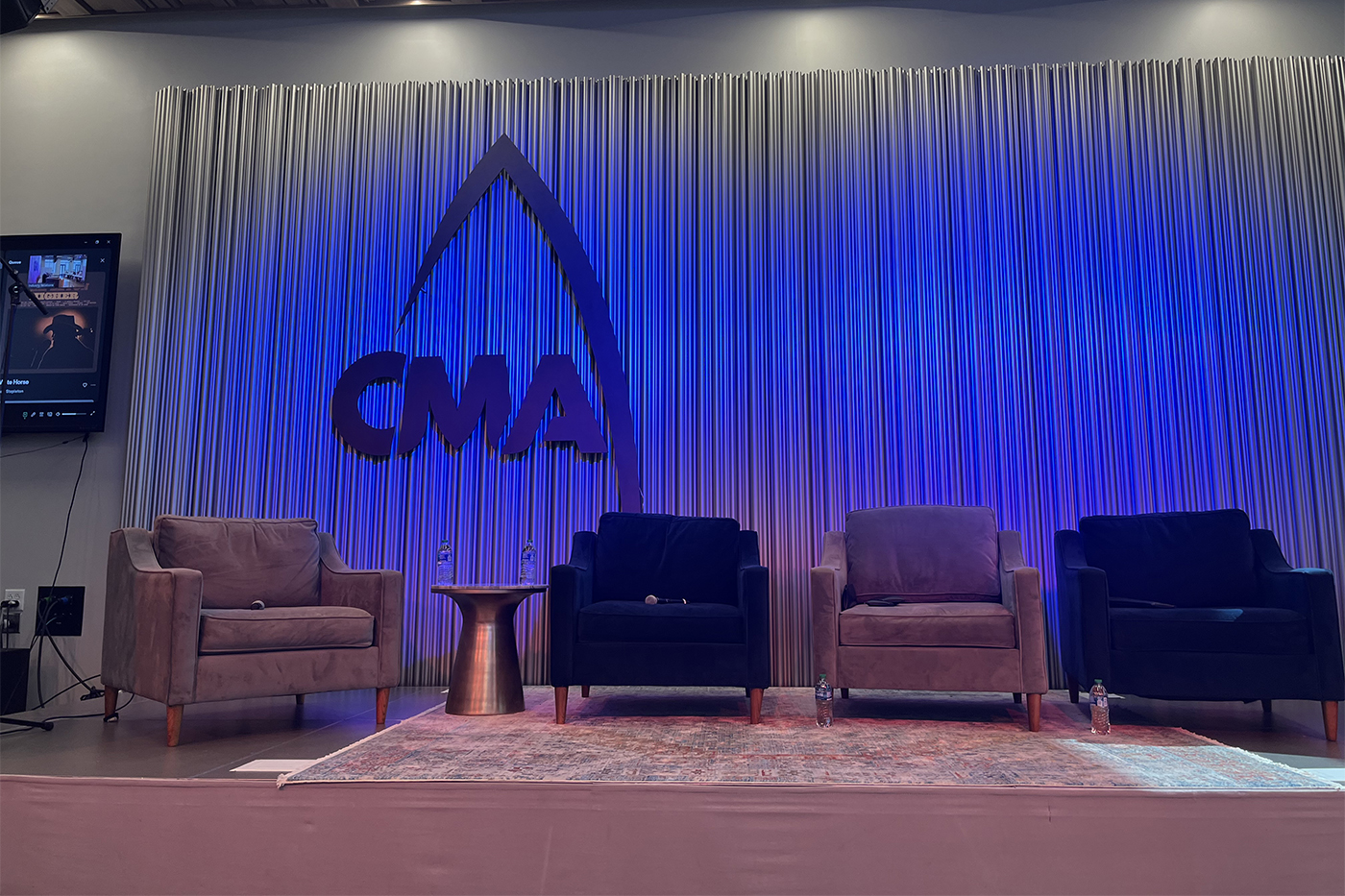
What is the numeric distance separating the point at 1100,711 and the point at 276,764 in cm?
269

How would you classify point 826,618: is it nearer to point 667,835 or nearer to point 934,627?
point 934,627

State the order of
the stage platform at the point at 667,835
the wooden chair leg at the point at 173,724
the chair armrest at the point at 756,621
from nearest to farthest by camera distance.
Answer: the stage platform at the point at 667,835 → the wooden chair leg at the point at 173,724 → the chair armrest at the point at 756,621

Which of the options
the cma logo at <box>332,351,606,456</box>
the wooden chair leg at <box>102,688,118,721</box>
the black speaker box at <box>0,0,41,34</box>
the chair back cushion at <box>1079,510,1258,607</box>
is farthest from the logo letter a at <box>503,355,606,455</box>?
the black speaker box at <box>0,0,41,34</box>

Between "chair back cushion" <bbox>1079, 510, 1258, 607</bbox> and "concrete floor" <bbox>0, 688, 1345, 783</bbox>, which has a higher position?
"chair back cushion" <bbox>1079, 510, 1258, 607</bbox>

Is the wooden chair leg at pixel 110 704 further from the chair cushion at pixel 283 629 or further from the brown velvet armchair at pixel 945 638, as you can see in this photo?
the brown velvet armchair at pixel 945 638

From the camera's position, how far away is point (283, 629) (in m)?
3.31

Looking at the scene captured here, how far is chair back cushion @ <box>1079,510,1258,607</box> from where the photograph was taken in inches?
147

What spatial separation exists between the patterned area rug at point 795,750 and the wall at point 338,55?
2723mm

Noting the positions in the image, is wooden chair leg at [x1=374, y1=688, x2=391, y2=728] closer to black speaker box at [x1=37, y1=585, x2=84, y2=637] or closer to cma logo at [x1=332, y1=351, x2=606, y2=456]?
cma logo at [x1=332, y1=351, x2=606, y2=456]

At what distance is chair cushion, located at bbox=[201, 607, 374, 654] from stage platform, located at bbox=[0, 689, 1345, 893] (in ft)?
2.73

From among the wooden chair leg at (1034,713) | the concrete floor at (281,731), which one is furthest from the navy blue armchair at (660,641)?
the wooden chair leg at (1034,713)

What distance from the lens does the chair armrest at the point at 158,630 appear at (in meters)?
3.08

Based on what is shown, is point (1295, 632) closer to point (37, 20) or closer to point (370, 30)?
point (370, 30)

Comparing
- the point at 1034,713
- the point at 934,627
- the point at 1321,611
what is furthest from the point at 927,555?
the point at 1321,611
